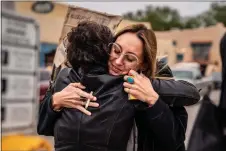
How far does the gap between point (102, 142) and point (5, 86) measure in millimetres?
3370

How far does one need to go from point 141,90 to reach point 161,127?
0.51 ft

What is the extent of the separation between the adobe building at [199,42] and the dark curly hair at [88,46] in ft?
131

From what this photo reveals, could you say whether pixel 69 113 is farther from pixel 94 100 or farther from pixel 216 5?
pixel 216 5

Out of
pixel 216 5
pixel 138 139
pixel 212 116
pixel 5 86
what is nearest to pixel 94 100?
pixel 138 139

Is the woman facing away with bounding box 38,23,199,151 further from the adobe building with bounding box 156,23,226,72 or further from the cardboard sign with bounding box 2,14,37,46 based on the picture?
the adobe building with bounding box 156,23,226,72

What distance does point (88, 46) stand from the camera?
1.59 metres

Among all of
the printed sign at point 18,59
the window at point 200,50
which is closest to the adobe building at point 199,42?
the window at point 200,50

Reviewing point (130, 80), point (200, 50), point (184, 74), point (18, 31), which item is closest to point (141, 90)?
point (130, 80)

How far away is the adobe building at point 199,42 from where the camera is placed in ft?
138

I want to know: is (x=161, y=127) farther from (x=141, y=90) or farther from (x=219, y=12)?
(x=219, y=12)

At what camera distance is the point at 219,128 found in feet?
5.94

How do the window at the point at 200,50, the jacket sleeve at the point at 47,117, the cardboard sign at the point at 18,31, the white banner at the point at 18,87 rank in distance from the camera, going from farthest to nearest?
the window at the point at 200,50 → the white banner at the point at 18,87 → the cardboard sign at the point at 18,31 → the jacket sleeve at the point at 47,117

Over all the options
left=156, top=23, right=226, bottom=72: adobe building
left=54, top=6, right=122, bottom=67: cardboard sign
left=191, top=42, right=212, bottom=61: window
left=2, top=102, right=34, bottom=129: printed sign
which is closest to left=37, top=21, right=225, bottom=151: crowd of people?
left=54, top=6, right=122, bottom=67: cardboard sign

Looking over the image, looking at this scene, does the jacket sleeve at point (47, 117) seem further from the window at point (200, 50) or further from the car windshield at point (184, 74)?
the window at point (200, 50)
